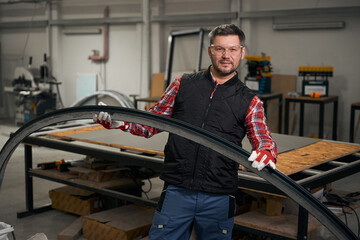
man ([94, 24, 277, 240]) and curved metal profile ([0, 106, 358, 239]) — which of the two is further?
man ([94, 24, 277, 240])

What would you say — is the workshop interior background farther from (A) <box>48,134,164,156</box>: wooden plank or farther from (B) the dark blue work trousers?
(B) the dark blue work trousers

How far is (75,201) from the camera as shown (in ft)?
12.0

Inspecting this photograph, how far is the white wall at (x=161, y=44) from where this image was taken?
5988mm

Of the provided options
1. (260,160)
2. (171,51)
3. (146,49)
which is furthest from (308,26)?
(260,160)

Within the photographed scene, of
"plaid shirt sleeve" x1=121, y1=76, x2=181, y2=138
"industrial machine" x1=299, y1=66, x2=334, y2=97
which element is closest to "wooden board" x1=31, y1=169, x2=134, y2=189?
"plaid shirt sleeve" x1=121, y1=76, x2=181, y2=138

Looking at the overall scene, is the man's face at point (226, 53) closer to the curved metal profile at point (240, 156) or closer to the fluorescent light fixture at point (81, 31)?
the curved metal profile at point (240, 156)

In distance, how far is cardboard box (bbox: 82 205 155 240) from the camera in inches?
119

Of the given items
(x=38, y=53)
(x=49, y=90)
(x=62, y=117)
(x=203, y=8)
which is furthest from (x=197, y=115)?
(x=38, y=53)

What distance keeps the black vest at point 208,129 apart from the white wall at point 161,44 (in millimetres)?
4532

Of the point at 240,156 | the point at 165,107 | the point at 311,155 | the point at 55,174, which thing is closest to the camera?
the point at 240,156

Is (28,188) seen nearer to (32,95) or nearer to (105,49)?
(32,95)

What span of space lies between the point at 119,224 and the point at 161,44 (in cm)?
487

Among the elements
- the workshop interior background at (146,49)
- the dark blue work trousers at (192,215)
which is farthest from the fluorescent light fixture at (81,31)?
the dark blue work trousers at (192,215)

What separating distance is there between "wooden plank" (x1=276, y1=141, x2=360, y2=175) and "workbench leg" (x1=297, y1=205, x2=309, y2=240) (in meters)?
0.20
